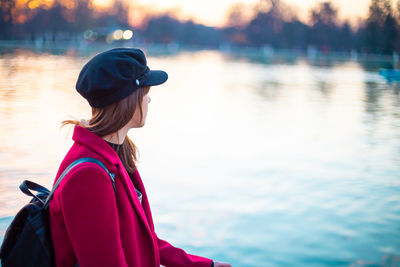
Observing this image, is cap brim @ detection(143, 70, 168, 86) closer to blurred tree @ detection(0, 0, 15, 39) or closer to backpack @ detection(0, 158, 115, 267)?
backpack @ detection(0, 158, 115, 267)

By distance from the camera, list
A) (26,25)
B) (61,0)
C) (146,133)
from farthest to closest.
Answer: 1. (61,0)
2. (26,25)
3. (146,133)

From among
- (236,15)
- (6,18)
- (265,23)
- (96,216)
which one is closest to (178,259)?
(96,216)

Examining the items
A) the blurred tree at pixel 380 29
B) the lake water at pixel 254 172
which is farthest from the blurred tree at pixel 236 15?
the lake water at pixel 254 172

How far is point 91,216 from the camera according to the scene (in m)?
1.35

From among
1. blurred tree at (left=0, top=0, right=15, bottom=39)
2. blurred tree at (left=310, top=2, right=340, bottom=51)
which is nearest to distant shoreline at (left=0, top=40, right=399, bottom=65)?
blurred tree at (left=0, top=0, right=15, bottom=39)


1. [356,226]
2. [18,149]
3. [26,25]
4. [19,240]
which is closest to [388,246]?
[356,226]

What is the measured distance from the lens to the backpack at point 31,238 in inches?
53.9

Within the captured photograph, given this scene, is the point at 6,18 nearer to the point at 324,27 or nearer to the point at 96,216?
the point at 324,27

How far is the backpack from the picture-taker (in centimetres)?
137

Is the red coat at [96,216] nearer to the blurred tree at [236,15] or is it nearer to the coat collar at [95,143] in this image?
the coat collar at [95,143]

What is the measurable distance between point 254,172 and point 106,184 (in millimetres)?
4840

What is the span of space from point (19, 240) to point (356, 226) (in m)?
3.62

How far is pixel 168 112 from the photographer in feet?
35.4

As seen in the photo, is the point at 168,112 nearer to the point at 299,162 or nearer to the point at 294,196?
the point at 299,162
